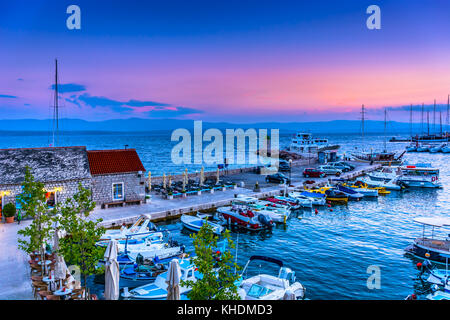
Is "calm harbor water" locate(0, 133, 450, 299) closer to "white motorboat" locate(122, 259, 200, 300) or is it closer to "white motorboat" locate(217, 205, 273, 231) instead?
"white motorboat" locate(217, 205, 273, 231)

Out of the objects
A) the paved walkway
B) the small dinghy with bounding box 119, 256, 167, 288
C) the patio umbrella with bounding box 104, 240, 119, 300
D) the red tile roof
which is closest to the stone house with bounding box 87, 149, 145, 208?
the red tile roof

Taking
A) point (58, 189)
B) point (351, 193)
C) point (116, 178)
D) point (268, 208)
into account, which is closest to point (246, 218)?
point (268, 208)

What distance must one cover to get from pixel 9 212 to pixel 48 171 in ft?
14.1

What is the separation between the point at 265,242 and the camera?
25266mm

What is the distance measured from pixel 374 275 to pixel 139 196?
69.2ft

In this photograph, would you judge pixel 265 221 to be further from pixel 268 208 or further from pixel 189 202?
pixel 189 202

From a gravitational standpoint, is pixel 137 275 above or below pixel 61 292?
below

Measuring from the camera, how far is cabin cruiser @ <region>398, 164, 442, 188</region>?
47531 millimetres

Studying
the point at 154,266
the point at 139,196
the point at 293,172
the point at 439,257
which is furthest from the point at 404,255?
the point at 293,172

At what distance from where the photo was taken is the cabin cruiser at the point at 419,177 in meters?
47.5

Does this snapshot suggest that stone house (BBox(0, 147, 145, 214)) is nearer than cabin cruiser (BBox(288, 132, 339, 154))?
Yes

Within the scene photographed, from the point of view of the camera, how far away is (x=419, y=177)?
48781 millimetres

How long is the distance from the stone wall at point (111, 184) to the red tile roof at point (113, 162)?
0.47m

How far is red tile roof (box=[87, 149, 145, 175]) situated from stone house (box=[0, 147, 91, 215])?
35.0 inches
